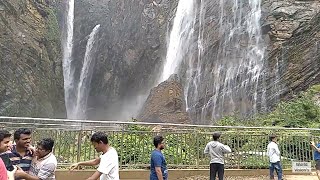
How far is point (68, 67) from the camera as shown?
138 ft

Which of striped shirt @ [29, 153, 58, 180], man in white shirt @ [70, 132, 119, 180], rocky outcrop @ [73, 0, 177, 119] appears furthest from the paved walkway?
rocky outcrop @ [73, 0, 177, 119]

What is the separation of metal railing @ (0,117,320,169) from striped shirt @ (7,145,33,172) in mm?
5476

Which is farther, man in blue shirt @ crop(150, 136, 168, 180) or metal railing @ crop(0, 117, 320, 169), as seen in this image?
metal railing @ crop(0, 117, 320, 169)

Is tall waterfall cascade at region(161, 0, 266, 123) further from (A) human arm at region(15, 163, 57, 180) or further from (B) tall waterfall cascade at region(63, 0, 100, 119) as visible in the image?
(A) human arm at region(15, 163, 57, 180)

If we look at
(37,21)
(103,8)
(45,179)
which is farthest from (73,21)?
(45,179)

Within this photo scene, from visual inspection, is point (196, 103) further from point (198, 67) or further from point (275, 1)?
point (275, 1)

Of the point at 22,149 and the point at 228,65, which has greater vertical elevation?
the point at 228,65

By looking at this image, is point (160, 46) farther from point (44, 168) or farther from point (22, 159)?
point (44, 168)

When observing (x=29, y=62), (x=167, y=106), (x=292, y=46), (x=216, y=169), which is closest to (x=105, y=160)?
(x=216, y=169)

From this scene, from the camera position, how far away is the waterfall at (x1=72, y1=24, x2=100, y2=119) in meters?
40.6

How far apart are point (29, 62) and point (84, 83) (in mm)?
12845

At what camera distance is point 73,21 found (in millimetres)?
46062

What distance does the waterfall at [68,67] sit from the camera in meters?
40.2

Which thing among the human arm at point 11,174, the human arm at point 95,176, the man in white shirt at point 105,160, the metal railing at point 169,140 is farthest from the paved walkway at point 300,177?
the human arm at point 11,174
